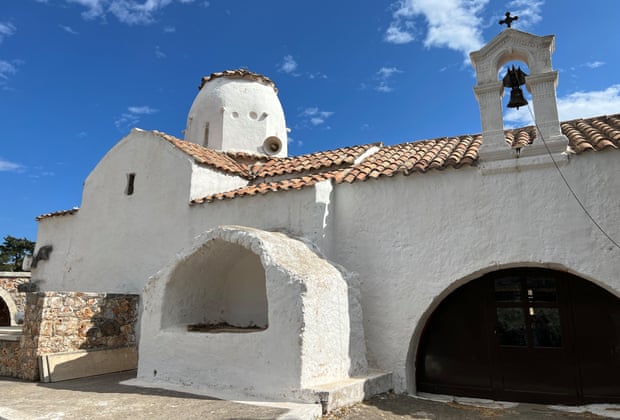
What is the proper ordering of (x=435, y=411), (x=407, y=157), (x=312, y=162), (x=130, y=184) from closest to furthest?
(x=435, y=411), (x=407, y=157), (x=312, y=162), (x=130, y=184)

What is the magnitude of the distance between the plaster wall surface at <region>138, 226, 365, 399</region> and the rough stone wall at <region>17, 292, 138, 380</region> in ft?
4.93

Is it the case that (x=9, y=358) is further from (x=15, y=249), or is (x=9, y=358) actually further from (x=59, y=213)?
(x=15, y=249)

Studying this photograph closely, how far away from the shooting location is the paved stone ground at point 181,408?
4.82 meters

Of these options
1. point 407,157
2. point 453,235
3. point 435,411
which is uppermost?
point 407,157

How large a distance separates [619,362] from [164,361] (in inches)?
265

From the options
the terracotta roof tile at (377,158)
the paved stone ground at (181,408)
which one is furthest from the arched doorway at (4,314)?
the paved stone ground at (181,408)

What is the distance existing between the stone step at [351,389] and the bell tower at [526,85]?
3625mm

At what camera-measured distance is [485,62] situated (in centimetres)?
666

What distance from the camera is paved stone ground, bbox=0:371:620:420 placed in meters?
4.82

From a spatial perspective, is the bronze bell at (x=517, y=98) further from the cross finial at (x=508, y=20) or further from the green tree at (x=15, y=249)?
the green tree at (x=15, y=249)

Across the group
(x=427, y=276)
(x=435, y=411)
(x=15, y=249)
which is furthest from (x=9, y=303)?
(x=15, y=249)

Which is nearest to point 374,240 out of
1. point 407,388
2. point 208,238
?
point 407,388

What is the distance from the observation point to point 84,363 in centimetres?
752

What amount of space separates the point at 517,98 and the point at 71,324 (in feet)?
28.3
